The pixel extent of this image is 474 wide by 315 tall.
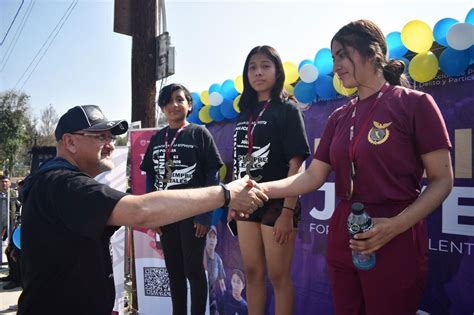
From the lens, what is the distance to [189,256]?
10.2 ft

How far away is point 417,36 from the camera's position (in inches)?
97.5

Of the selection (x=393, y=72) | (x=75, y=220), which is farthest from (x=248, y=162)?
(x=75, y=220)

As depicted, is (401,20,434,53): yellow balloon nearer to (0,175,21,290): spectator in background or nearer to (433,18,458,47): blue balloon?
(433,18,458,47): blue balloon

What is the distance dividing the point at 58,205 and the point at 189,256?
1621 millimetres

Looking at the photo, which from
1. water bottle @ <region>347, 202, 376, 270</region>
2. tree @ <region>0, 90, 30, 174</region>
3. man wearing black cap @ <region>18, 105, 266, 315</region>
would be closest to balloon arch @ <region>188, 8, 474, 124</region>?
water bottle @ <region>347, 202, 376, 270</region>

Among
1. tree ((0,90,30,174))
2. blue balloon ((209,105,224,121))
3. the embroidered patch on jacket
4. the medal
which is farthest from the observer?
tree ((0,90,30,174))

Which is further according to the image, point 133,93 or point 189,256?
point 133,93

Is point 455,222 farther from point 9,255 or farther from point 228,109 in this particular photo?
point 9,255

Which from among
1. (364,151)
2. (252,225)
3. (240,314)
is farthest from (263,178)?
(240,314)

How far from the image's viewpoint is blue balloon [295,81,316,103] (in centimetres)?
317

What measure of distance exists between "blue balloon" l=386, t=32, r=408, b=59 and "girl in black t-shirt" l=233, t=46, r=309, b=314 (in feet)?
2.36

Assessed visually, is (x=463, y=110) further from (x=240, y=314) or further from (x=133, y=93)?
(x=133, y=93)

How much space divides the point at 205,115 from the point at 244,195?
7.69 ft

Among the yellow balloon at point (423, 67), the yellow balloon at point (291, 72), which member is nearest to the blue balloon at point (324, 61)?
the yellow balloon at point (291, 72)
